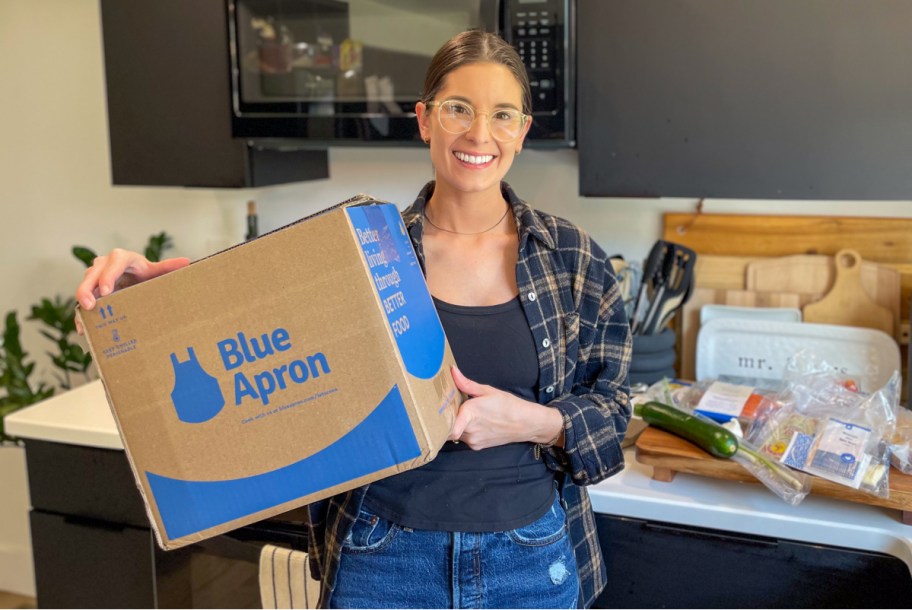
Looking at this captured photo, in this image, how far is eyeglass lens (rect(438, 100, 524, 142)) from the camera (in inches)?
46.6

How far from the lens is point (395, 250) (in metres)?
1.05

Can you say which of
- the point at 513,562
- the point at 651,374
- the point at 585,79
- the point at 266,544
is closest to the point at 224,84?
the point at 585,79

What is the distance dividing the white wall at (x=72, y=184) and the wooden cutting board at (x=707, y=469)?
37.4 inches

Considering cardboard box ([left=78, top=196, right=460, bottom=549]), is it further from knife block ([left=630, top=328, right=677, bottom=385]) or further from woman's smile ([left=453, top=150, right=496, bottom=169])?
knife block ([left=630, top=328, right=677, bottom=385])

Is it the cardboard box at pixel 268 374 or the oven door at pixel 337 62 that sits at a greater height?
the oven door at pixel 337 62

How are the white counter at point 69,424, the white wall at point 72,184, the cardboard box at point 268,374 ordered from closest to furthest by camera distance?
the cardboard box at point 268,374 → the white counter at point 69,424 → the white wall at point 72,184

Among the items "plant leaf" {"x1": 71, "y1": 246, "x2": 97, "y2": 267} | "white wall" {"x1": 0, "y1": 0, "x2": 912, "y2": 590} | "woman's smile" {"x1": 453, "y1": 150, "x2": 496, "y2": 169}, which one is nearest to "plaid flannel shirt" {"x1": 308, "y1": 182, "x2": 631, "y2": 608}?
"woman's smile" {"x1": 453, "y1": 150, "x2": 496, "y2": 169}

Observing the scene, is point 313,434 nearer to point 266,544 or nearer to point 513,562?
point 513,562

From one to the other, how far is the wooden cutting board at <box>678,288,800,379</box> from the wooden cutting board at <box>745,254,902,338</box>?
0.7 inches

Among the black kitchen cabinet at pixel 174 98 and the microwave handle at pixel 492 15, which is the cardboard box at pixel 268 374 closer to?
the microwave handle at pixel 492 15

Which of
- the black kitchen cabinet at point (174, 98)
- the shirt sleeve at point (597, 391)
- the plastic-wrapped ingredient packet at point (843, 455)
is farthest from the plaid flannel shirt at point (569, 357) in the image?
the black kitchen cabinet at point (174, 98)

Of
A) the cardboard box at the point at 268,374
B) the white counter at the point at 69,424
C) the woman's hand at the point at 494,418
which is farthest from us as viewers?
the white counter at the point at 69,424

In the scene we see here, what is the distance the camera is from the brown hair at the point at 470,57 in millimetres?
1192

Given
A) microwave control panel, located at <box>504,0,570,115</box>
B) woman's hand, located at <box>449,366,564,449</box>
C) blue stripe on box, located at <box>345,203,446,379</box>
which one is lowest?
woman's hand, located at <box>449,366,564,449</box>
